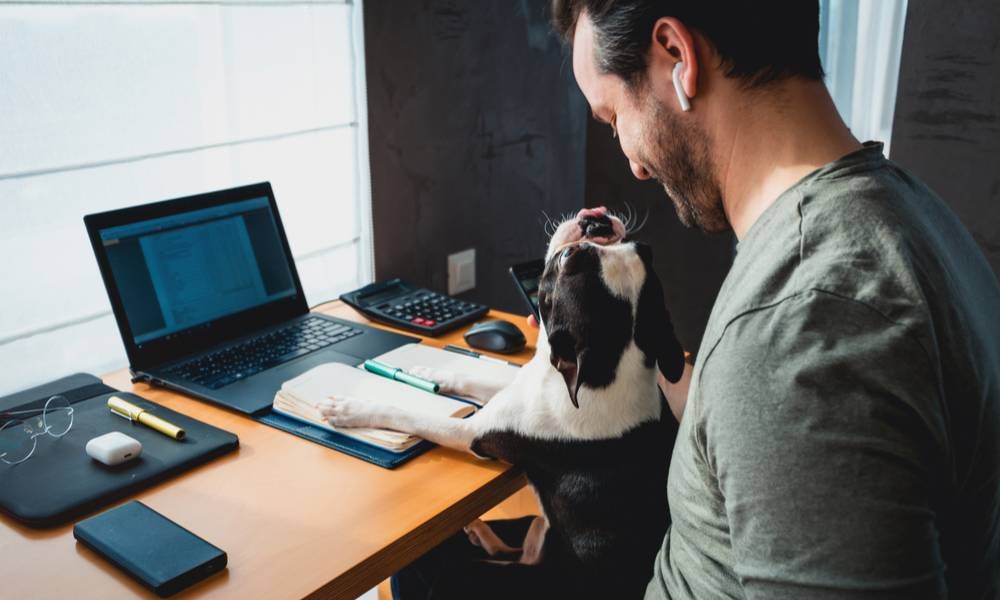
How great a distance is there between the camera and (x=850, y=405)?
686 millimetres

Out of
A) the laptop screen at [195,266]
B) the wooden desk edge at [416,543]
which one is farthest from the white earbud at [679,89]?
the laptop screen at [195,266]

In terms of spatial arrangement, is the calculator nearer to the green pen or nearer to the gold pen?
the green pen

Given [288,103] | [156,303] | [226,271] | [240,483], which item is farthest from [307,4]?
[240,483]

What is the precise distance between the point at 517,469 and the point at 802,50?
661 millimetres

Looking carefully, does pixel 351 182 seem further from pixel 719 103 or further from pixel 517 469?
pixel 719 103

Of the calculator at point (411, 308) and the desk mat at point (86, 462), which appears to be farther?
the calculator at point (411, 308)

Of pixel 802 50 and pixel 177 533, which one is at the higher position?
pixel 802 50

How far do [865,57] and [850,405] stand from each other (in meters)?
1.84

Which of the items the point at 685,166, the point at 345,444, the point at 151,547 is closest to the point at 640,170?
the point at 685,166

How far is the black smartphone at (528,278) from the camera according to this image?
1.65 m

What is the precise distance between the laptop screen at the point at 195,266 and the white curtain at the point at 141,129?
0.15 metres

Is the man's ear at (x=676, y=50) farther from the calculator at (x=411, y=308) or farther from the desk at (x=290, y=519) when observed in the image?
the calculator at (x=411, y=308)

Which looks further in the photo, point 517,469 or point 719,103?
point 517,469

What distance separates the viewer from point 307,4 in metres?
1.77
